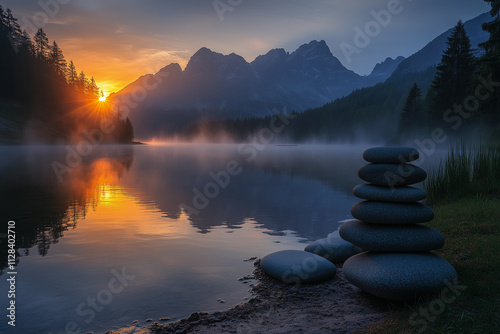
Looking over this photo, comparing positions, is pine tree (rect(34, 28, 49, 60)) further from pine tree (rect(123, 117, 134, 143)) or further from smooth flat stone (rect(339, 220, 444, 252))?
smooth flat stone (rect(339, 220, 444, 252))

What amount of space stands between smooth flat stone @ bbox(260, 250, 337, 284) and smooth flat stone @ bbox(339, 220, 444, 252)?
1.51m

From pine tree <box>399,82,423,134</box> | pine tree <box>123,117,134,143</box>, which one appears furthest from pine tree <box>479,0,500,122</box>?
pine tree <box>123,117,134,143</box>

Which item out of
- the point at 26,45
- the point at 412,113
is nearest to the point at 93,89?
the point at 26,45

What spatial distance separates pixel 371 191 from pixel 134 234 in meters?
9.98

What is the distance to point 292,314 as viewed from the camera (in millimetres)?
7082

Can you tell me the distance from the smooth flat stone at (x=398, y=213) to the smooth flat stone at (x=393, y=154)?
46.2 inches

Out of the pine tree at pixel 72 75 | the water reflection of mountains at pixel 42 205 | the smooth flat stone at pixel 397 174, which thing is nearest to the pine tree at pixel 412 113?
the water reflection of mountains at pixel 42 205

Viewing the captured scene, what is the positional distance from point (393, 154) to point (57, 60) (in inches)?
6529

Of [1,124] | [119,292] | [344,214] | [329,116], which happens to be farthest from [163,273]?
[329,116]

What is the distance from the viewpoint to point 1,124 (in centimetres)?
9144

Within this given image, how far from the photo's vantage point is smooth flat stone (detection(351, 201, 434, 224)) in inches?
312

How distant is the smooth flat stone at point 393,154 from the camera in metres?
8.36

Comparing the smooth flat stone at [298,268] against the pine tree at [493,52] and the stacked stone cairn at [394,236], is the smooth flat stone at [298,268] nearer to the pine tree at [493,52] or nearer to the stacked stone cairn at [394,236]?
the stacked stone cairn at [394,236]

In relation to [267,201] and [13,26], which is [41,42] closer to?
[13,26]
